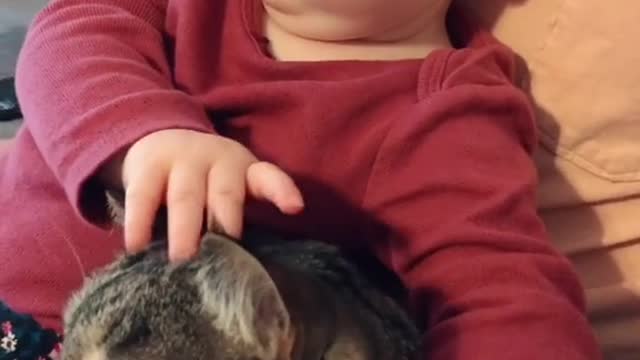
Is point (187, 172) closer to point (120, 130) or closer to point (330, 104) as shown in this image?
point (120, 130)

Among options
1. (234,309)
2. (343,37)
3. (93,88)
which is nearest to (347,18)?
(343,37)

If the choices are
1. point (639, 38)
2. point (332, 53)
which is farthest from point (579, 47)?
point (332, 53)

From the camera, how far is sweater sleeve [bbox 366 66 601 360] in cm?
73

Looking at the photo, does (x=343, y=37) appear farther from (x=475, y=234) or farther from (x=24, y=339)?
(x=24, y=339)

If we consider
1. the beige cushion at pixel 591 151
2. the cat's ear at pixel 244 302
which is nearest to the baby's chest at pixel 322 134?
the beige cushion at pixel 591 151

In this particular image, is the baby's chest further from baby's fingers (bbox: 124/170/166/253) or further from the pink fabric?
the pink fabric

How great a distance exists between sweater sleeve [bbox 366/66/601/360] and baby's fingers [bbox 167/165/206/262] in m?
0.18

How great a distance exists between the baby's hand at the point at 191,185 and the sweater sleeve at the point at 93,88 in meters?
0.03

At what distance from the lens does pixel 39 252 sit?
83 cm

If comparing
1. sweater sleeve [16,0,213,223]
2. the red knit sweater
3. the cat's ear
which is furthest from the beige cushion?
the cat's ear

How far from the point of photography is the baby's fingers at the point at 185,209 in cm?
57

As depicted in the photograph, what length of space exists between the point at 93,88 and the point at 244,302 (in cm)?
33

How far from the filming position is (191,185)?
0.64 metres

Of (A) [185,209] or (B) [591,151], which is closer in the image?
(A) [185,209]
